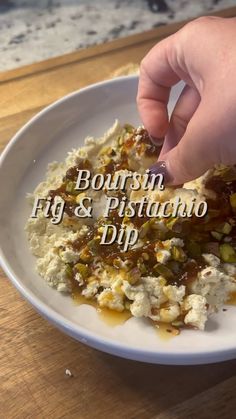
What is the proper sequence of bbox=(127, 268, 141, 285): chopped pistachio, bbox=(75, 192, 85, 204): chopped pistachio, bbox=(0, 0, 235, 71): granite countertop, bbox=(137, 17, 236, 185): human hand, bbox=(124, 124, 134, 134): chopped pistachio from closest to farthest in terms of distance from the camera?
bbox=(137, 17, 236, 185): human hand → bbox=(127, 268, 141, 285): chopped pistachio → bbox=(75, 192, 85, 204): chopped pistachio → bbox=(124, 124, 134, 134): chopped pistachio → bbox=(0, 0, 235, 71): granite countertop

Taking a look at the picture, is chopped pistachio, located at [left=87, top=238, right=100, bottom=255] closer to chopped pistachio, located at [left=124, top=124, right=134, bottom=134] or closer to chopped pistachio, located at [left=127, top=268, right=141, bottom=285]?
chopped pistachio, located at [left=127, top=268, right=141, bottom=285]

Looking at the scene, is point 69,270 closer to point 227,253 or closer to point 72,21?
point 227,253

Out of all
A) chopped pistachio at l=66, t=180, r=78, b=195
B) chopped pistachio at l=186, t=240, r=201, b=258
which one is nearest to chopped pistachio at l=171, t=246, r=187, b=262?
chopped pistachio at l=186, t=240, r=201, b=258

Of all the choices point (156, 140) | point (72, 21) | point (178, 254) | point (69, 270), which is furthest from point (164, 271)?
point (72, 21)

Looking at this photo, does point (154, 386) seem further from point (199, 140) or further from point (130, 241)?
point (199, 140)

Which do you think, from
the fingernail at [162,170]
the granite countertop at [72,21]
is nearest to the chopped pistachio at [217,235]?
the fingernail at [162,170]

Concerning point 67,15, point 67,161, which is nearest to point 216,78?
point 67,161
